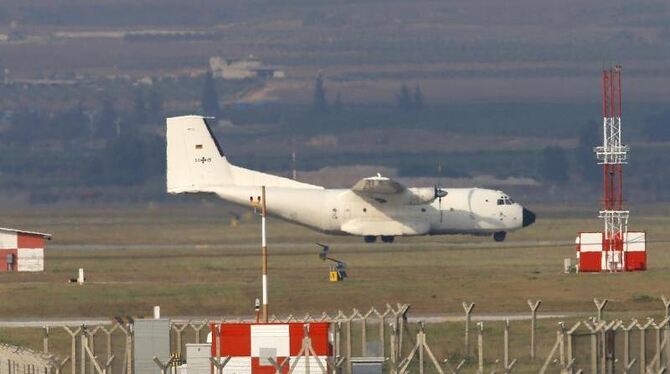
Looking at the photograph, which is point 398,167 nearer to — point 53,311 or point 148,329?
point 53,311

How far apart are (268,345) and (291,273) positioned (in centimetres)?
3590

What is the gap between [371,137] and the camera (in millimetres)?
199375

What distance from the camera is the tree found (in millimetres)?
158875

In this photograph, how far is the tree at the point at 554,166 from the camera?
521 feet

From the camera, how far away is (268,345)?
26.0 meters

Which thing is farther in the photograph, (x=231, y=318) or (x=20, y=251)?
(x=20, y=251)

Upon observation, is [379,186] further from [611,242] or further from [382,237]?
[611,242]

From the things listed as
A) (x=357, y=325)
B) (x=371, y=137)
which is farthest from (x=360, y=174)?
(x=357, y=325)

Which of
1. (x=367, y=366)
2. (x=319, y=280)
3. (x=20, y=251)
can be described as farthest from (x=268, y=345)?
(x=20, y=251)

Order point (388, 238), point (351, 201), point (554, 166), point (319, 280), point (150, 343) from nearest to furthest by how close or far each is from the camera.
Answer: point (150, 343), point (319, 280), point (351, 201), point (388, 238), point (554, 166)

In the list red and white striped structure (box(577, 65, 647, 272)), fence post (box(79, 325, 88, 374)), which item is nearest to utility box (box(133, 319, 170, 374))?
fence post (box(79, 325, 88, 374))

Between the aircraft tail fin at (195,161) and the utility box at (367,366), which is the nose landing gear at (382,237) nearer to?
the aircraft tail fin at (195,161)

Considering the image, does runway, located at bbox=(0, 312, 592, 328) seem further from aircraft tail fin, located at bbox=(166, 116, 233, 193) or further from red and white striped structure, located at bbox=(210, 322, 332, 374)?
aircraft tail fin, located at bbox=(166, 116, 233, 193)

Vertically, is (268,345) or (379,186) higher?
(379,186)
